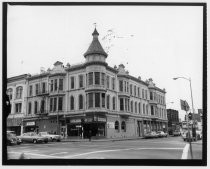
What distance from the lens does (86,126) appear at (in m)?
27.7

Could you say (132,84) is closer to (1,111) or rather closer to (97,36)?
(97,36)

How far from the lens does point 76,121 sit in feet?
89.6

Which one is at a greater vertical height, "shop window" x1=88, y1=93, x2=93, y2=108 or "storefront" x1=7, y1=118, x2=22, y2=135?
"shop window" x1=88, y1=93, x2=93, y2=108

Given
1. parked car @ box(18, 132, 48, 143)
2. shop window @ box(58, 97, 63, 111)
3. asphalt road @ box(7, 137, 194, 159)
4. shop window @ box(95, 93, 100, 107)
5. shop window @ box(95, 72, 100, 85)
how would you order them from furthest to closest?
shop window @ box(95, 93, 100, 107), shop window @ box(58, 97, 63, 111), shop window @ box(95, 72, 100, 85), parked car @ box(18, 132, 48, 143), asphalt road @ box(7, 137, 194, 159)

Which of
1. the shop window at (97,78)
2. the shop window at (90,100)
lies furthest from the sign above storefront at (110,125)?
the shop window at (97,78)

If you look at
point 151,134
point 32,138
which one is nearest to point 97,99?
point 151,134

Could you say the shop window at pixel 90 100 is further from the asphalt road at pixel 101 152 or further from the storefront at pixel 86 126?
the asphalt road at pixel 101 152

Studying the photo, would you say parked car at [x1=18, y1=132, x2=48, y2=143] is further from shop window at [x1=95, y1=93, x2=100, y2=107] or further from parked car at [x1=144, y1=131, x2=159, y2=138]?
parked car at [x1=144, y1=131, x2=159, y2=138]

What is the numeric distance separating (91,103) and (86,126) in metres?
2.67

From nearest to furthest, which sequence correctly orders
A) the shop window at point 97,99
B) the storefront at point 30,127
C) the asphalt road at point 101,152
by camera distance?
the asphalt road at point 101,152 < the storefront at point 30,127 < the shop window at point 97,99

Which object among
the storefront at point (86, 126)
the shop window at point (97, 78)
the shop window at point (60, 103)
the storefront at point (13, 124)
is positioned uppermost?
the shop window at point (97, 78)

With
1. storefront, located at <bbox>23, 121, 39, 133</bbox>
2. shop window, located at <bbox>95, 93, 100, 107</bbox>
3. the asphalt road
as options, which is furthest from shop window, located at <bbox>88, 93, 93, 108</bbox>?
the asphalt road

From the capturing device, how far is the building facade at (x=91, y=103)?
23281mm

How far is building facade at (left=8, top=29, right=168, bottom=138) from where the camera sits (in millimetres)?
23281
